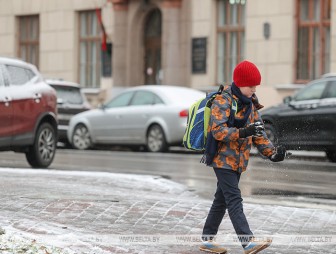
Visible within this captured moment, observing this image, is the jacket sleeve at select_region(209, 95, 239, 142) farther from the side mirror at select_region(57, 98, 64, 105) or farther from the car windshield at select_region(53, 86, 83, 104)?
the car windshield at select_region(53, 86, 83, 104)

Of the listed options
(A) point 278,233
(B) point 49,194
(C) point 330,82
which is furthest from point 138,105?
(A) point 278,233

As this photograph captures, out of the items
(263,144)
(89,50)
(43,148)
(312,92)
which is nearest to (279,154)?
(263,144)

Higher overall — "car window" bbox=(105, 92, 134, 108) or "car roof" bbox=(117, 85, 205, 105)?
"car roof" bbox=(117, 85, 205, 105)

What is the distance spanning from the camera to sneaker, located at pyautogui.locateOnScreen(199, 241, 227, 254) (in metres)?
7.93

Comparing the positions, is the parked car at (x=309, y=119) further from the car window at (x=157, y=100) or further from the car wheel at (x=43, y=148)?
the car wheel at (x=43, y=148)

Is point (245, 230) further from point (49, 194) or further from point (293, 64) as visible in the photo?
point (293, 64)

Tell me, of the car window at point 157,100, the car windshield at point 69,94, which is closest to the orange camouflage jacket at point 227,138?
the car window at point 157,100

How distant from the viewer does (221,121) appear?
7.61 m

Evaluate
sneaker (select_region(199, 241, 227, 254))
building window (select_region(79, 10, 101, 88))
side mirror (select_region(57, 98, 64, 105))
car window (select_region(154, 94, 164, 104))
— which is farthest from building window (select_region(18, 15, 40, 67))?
sneaker (select_region(199, 241, 227, 254))

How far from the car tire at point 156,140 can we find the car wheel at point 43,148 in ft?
20.6

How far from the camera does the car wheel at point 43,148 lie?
15.9 meters

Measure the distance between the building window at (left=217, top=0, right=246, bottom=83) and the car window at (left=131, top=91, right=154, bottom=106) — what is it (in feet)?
20.7

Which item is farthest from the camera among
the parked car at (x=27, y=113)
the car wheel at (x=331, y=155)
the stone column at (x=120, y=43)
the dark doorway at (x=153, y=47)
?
the stone column at (x=120, y=43)

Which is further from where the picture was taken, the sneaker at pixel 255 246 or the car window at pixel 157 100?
the car window at pixel 157 100
